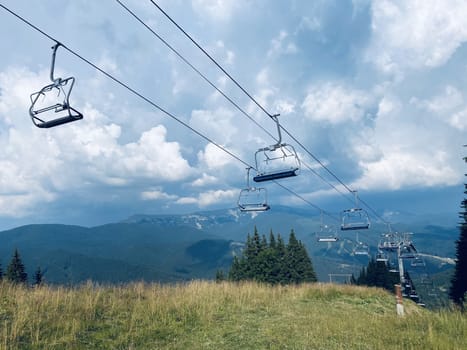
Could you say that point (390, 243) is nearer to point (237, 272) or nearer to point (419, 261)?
point (419, 261)

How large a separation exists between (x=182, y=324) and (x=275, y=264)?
5788cm

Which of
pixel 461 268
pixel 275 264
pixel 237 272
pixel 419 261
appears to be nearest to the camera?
pixel 461 268

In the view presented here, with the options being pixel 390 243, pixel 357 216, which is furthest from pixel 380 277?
pixel 357 216

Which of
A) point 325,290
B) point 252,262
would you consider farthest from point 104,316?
point 252,262

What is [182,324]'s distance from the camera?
1106 centimetres

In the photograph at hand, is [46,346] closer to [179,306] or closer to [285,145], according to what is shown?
[179,306]

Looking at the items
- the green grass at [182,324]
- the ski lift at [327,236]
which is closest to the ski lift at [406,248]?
the ski lift at [327,236]

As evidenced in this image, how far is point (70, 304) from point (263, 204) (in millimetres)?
7787

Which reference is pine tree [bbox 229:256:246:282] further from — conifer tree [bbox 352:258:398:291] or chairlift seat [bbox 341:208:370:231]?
chairlift seat [bbox 341:208:370:231]

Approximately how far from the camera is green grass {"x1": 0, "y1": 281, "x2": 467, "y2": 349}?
8.42 metres

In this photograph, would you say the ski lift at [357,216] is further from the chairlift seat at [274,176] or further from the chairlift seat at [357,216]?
the chairlift seat at [274,176]

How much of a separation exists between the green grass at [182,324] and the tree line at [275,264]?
5261 cm

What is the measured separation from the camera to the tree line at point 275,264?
2586 inches

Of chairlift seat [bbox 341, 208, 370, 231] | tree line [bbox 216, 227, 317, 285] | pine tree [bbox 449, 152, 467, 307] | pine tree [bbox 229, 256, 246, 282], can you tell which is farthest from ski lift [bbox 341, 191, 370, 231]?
pine tree [bbox 229, 256, 246, 282]
